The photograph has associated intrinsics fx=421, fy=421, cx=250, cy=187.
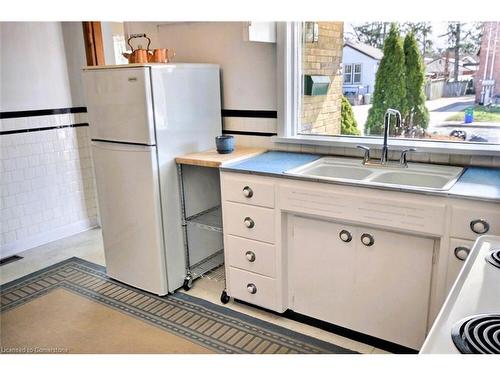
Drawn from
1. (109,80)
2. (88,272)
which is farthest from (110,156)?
(88,272)

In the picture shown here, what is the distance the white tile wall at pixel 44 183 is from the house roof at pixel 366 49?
252cm

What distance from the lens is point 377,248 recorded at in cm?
207

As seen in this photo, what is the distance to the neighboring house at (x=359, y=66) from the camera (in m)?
2.51

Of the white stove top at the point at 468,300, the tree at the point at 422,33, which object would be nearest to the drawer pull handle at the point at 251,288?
the white stove top at the point at 468,300

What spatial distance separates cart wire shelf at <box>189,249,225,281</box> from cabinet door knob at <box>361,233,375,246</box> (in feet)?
4.01

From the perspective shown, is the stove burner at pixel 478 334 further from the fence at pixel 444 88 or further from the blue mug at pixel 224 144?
the blue mug at pixel 224 144

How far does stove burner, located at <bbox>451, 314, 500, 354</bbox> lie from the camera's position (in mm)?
821


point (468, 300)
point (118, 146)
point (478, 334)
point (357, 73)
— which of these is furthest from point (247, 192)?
point (478, 334)

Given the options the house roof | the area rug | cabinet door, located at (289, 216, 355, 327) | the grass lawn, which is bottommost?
the area rug

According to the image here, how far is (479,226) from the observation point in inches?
68.9

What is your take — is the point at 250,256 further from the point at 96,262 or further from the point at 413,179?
the point at 96,262

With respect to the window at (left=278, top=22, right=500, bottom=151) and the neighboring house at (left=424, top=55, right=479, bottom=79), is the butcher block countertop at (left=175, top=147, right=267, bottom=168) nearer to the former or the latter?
the window at (left=278, top=22, right=500, bottom=151)

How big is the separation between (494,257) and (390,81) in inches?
58.1

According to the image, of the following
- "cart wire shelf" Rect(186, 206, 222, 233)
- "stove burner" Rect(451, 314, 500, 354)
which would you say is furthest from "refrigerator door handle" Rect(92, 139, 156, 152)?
"stove burner" Rect(451, 314, 500, 354)
